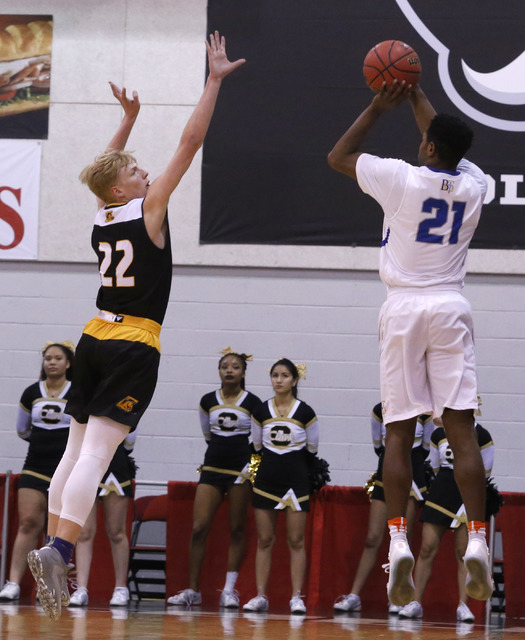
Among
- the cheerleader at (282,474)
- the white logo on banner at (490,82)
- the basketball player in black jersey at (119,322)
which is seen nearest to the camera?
the basketball player in black jersey at (119,322)

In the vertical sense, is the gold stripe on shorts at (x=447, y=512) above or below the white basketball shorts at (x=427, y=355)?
below

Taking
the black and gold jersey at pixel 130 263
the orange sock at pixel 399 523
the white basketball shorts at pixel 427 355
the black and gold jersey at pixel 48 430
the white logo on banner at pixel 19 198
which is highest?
the white logo on banner at pixel 19 198

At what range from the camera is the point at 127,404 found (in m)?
4.48

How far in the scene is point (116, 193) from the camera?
15.5 feet

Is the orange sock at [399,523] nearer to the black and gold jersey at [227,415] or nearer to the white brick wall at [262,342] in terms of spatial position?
the black and gold jersey at [227,415]

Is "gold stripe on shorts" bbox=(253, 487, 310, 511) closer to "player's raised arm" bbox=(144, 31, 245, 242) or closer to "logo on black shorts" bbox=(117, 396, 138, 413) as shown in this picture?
"logo on black shorts" bbox=(117, 396, 138, 413)

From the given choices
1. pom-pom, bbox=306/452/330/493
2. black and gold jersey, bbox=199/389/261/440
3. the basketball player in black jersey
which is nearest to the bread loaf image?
black and gold jersey, bbox=199/389/261/440

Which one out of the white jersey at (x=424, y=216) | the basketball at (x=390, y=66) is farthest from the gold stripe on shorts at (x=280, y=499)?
the basketball at (x=390, y=66)

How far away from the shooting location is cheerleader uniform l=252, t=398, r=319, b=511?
827cm

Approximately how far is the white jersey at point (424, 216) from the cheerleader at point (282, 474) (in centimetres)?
390

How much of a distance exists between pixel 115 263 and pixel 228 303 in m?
5.81

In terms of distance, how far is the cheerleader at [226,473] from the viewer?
841 cm

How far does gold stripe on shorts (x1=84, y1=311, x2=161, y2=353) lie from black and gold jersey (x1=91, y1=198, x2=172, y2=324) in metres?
0.03

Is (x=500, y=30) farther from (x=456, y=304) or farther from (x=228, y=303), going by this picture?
(x=456, y=304)
